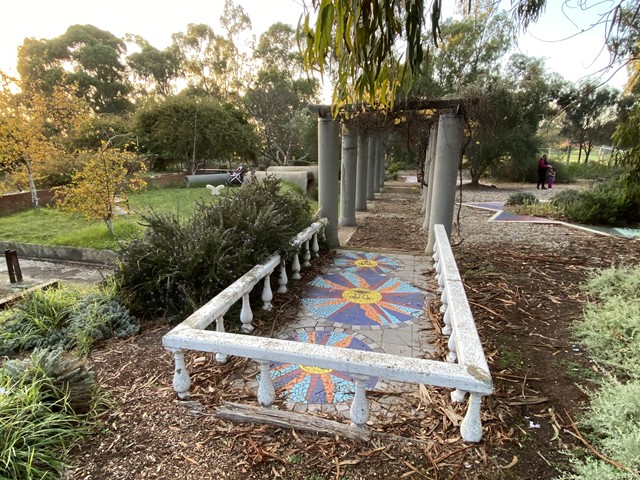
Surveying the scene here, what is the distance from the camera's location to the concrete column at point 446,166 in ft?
16.8

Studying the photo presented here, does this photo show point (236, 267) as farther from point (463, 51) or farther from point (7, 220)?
point (463, 51)

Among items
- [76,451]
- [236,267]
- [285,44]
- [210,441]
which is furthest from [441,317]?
[285,44]

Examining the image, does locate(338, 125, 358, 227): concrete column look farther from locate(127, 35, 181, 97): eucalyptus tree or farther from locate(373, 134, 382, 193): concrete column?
locate(127, 35, 181, 97): eucalyptus tree

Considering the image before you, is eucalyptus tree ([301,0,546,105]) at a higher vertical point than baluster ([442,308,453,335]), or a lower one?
higher

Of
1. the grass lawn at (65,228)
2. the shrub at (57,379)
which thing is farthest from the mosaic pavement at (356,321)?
the grass lawn at (65,228)

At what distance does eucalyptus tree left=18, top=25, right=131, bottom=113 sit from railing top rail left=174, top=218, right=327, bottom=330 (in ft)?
100

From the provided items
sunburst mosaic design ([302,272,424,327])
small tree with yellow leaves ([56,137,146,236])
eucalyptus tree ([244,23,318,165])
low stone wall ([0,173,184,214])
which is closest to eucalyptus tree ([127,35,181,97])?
eucalyptus tree ([244,23,318,165])

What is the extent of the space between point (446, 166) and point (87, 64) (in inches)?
1397

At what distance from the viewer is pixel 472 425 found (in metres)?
1.82

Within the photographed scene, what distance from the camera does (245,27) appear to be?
1268 inches

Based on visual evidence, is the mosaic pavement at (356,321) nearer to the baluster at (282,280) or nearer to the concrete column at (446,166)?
the baluster at (282,280)

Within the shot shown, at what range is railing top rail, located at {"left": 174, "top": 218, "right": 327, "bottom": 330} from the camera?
91.1 inches

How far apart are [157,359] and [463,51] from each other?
2193cm


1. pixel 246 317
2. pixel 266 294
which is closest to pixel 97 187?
pixel 266 294
